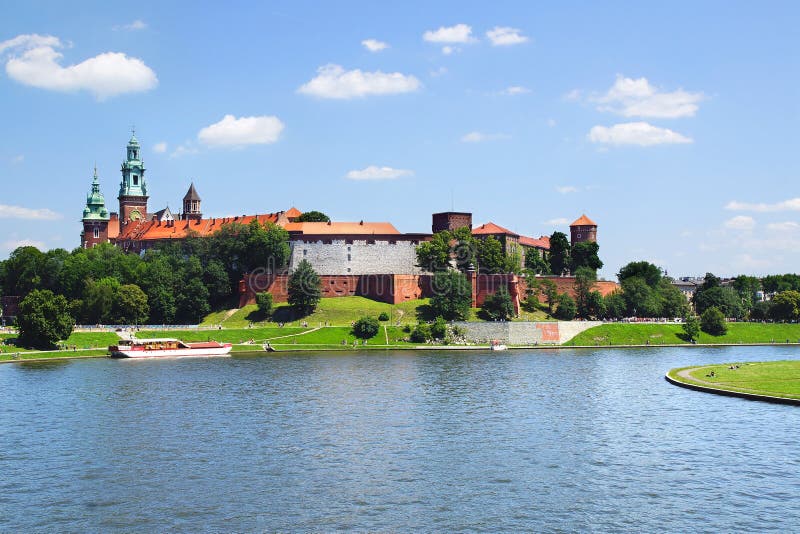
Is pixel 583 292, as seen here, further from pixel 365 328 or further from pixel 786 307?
pixel 365 328

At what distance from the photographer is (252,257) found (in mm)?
104000

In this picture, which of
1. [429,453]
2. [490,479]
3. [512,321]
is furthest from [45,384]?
[512,321]

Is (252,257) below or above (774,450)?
above

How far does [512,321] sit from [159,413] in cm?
5528

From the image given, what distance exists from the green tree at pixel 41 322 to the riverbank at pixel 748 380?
49738 millimetres

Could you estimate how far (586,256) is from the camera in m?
120

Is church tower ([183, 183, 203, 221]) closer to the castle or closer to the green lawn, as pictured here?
the castle

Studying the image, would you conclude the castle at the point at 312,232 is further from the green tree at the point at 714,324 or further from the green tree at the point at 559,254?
the green tree at the point at 714,324

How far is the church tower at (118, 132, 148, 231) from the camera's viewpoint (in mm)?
135000

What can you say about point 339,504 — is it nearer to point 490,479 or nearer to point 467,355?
point 490,479

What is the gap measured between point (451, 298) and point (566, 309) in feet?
49.5

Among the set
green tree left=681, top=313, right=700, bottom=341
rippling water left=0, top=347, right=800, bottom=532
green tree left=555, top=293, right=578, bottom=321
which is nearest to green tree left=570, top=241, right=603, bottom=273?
green tree left=555, top=293, right=578, bottom=321

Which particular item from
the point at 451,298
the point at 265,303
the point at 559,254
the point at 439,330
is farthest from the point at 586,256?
the point at 265,303

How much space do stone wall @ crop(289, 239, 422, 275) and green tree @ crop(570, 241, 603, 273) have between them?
938 inches
